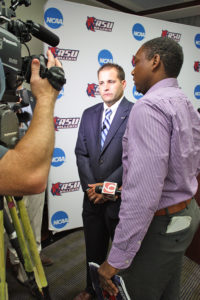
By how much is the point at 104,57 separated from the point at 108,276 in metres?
2.18

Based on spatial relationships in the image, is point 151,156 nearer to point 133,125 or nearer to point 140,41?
point 133,125

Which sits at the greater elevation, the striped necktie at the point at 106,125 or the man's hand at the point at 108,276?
the striped necktie at the point at 106,125

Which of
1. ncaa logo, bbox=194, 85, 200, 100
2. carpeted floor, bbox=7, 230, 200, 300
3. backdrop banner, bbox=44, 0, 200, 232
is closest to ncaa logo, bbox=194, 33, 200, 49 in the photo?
ncaa logo, bbox=194, 85, 200, 100

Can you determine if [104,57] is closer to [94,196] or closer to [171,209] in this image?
[94,196]

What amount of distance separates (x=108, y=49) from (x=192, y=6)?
1828 mm

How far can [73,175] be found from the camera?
2627 mm

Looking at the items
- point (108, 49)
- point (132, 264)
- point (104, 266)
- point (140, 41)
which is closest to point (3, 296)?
point (104, 266)

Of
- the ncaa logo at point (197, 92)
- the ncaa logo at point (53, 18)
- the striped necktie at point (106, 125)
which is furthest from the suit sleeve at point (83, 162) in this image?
the ncaa logo at point (197, 92)

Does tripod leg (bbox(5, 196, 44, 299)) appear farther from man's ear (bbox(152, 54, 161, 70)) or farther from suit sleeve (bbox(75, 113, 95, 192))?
man's ear (bbox(152, 54, 161, 70))

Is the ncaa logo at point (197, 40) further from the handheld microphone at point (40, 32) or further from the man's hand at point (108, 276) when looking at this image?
the man's hand at point (108, 276)

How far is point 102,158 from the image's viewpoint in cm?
163

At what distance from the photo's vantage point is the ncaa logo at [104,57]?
256 cm

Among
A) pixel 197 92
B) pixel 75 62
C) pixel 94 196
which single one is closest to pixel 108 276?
pixel 94 196

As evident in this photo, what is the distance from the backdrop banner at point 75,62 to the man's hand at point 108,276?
1591mm
